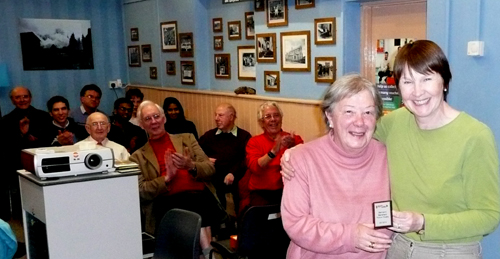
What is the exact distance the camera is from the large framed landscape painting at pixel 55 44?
22.9ft

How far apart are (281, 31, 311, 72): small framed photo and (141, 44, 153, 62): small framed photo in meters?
2.95

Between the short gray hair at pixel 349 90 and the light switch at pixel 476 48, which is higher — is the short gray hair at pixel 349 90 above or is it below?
below

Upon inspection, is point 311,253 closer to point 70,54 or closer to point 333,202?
point 333,202

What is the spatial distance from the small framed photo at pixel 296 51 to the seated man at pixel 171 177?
4.02 feet

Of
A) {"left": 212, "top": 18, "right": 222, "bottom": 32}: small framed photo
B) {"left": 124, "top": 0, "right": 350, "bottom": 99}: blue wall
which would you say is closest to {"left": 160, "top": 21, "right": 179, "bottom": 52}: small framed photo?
{"left": 124, "top": 0, "right": 350, "bottom": 99}: blue wall

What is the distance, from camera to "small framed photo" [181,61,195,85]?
630 centimetres

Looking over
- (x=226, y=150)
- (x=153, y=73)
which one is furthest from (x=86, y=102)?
(x=226, y=150)

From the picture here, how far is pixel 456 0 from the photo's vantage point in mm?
3336

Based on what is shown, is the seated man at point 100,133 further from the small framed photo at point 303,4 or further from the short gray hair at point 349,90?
the short gray hair at point 349,90

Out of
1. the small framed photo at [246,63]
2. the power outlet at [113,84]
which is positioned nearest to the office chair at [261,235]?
the small framed photo at [246,63]

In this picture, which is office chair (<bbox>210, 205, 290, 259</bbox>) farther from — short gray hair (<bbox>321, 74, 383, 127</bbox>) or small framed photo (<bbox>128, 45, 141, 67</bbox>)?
small framed photo (<bbox>128, 45, 141, 67</bbox>)

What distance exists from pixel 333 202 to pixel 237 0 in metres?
4.10

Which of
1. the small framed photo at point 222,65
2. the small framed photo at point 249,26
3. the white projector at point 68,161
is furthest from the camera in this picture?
the small framed photo at point 222,65

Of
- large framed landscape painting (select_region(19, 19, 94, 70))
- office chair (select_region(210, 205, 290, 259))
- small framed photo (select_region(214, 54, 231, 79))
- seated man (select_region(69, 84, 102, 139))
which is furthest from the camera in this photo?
large framed landscape painting (select_region(19, 19, 94, 70))
